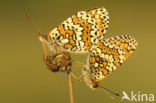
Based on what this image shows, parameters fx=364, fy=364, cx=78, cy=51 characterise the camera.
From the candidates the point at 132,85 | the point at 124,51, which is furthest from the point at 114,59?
the point at 132,85

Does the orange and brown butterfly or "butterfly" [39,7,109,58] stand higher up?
"butterfly" [39,7,109,58]

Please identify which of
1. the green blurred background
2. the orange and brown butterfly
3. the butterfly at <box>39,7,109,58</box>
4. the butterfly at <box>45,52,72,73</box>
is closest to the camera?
the butterfly at <box>45,52,72,73</box>

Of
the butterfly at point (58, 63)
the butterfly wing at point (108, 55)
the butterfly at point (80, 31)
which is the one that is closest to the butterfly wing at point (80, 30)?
the butterfly at point (80, 31)

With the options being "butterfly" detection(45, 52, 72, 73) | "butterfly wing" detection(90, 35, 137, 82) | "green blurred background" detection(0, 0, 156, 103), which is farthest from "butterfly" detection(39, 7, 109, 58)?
"green blurred background" detection(0, 0, 156, 103)

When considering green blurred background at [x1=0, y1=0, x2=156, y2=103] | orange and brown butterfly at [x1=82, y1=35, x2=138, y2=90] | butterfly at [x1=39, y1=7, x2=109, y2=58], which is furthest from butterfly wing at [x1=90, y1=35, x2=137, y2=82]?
green blurred background at [x1=0, y1=0, x2=156, y2=103]

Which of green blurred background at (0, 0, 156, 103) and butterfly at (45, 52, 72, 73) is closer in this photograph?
butterfly at (45, 52, 72, 73)

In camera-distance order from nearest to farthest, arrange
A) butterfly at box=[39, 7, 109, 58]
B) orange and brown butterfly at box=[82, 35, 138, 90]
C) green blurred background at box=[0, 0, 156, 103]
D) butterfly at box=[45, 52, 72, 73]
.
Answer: butterfly at box=[45, 52, 72, 73]
orange and brown butterfly at box=[82, 35, 138, 90]
butterfly at box=[39, 7, 109, 58]
green blurred background at box=[0, 0, 156, 103]

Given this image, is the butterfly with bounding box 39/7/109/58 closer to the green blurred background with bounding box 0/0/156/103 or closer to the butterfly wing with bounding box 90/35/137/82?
the butterfly wing with bounding box 90/35/137/82

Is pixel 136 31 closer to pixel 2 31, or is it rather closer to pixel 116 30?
pixel 116 30
